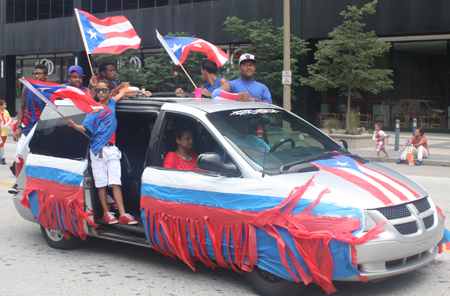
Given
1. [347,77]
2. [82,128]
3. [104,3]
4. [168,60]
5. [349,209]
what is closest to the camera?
[349,209]

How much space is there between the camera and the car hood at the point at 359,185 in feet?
12.5

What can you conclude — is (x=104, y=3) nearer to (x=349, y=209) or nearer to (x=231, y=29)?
(x=231, y=29)

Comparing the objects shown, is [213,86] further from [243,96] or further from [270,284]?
[270,284]

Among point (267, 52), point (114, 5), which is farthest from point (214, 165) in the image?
point (114, 5)

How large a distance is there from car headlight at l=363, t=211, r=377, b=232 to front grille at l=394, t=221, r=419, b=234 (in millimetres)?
218

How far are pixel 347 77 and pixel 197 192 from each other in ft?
55.6

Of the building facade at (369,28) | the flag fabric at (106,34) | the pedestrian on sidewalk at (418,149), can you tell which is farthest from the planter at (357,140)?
the flag fabric at (106,34)

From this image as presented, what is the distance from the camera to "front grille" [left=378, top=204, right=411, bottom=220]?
3.79 m

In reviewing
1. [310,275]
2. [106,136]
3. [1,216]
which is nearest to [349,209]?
[310,275]

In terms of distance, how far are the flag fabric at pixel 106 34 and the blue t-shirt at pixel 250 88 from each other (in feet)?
7.47

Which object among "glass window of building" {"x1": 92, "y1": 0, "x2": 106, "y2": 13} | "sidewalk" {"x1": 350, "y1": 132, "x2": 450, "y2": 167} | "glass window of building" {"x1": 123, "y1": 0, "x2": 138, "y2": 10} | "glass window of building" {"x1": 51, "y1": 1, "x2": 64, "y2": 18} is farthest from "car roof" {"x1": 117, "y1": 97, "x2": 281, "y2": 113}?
"glass window of building" {"x1": 51, "y1": 1, "x2": 64, "y2": 18}

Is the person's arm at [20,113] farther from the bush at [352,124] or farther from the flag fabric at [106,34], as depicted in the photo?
the bush at [352,124]

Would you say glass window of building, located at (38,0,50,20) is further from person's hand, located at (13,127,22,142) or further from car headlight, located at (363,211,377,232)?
car headlight, located at (363,211,377,232)

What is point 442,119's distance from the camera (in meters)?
25.0
